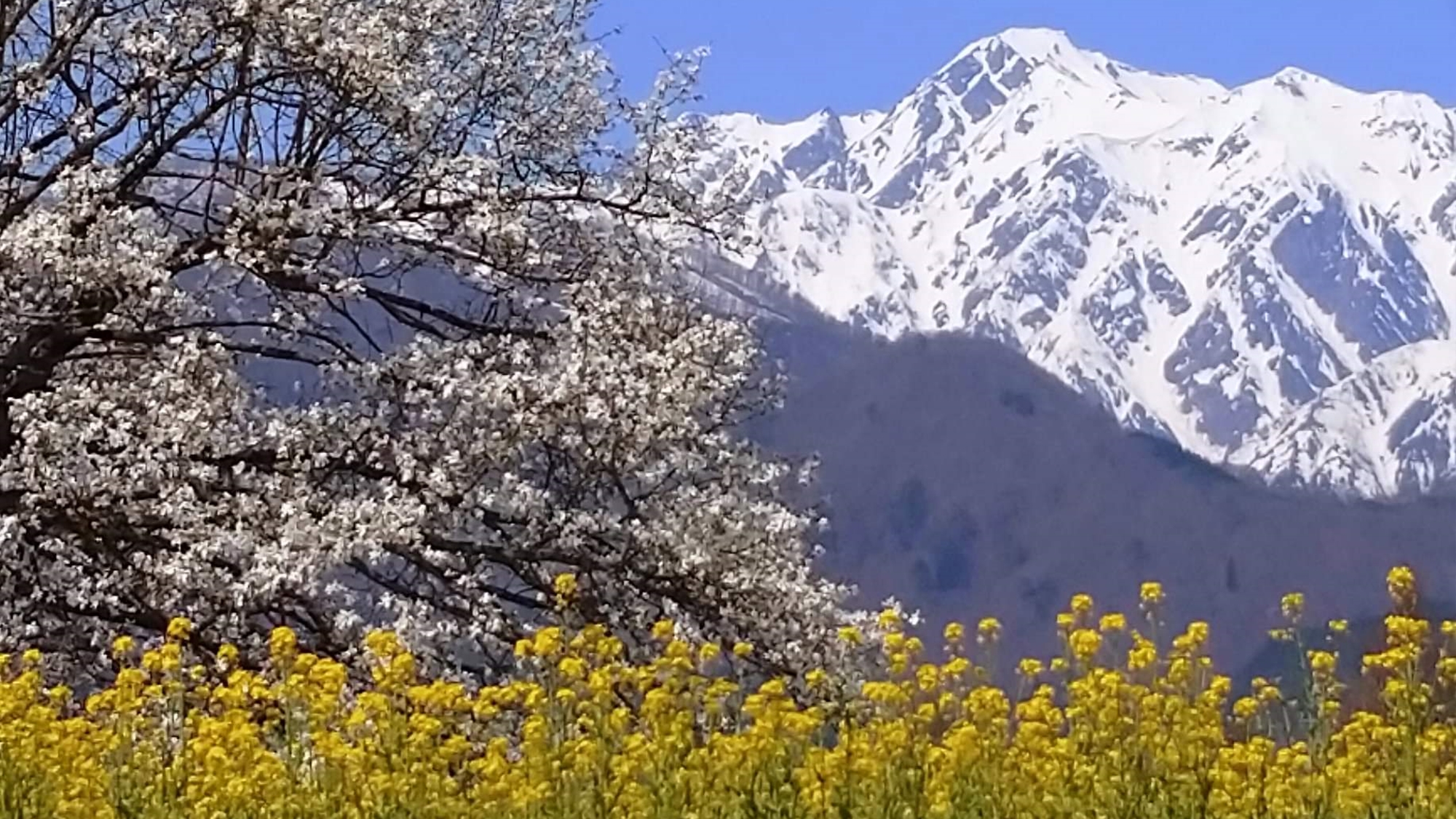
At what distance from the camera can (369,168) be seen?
16.9 meters

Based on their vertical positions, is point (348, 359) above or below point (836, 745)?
above

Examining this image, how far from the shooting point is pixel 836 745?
25.8ft

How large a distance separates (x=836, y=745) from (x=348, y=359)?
9474mm

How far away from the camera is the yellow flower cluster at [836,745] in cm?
748

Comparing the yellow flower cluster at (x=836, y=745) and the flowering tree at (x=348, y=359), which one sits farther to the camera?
the flowering tree at (x=348, y=359)

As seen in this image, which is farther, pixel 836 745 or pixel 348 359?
pixel 348 359

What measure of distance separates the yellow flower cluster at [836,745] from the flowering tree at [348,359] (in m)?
6.46

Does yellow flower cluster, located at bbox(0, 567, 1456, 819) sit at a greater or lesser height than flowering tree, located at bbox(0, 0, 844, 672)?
lesser

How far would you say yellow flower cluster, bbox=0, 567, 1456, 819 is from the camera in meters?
7.48

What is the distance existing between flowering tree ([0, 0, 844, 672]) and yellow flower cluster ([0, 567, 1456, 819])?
646cm

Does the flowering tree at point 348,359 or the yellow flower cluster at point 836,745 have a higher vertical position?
the flowering tree at point 348,359

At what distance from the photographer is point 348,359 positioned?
16.7 m

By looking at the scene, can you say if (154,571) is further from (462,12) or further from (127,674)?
(127,674)

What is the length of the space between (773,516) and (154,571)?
4.54 m
